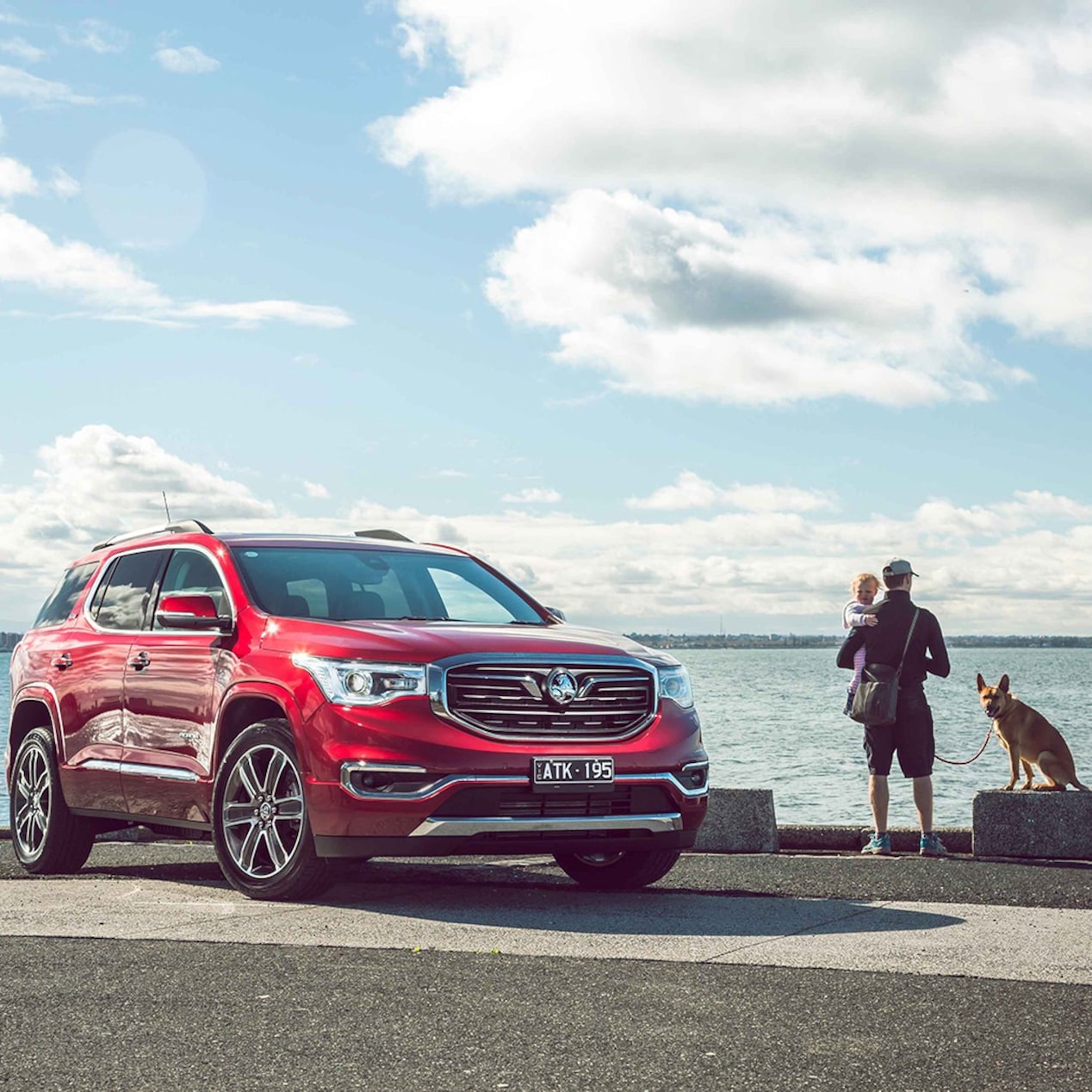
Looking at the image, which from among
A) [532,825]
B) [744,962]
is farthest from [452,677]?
[744,962]

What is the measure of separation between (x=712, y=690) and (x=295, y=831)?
322 feet

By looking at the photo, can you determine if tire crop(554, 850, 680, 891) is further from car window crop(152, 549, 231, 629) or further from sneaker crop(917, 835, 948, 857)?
sneaker crop(917, 835, 948, 857)

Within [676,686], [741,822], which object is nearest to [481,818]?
[676,686]

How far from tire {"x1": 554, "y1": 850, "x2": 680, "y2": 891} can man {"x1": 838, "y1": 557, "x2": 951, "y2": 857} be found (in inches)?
102

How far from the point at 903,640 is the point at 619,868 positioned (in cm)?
309

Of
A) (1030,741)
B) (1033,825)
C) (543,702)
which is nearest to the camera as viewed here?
(543,702)

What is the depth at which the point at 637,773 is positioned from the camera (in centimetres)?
807

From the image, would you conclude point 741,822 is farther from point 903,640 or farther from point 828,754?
point 828,754

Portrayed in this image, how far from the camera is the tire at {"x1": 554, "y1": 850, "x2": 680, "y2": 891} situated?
884 cm

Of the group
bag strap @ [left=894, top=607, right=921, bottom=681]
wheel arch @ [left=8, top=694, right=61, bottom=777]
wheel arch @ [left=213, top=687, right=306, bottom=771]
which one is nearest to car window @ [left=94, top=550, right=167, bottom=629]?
wheel arch @ [left=8, top=694, right=61, bottom=777]

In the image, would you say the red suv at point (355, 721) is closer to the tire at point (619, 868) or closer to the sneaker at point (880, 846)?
the tire at point (619, 868)

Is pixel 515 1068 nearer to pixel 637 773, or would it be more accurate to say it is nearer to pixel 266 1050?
pixel 266 1050

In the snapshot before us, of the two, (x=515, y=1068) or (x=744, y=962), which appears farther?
(x=744, y=962)

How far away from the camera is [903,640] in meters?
11.1
